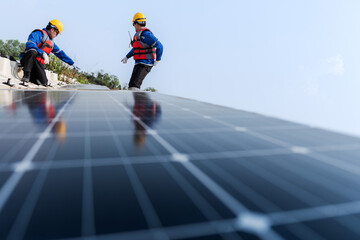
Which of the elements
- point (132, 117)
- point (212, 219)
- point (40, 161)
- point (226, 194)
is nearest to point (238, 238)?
point (212, 219)

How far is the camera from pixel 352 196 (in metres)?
1.41

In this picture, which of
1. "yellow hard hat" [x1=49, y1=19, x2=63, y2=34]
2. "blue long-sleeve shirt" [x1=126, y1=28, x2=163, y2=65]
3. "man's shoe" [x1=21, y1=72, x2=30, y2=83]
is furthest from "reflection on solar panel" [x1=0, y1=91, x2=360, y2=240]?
"yellow hard hat" [x1=49, y1=19, x2=63, y2=34]

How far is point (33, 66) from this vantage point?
11047mm

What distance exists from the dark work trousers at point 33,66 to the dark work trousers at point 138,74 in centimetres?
346

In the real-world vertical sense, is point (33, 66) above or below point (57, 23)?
below

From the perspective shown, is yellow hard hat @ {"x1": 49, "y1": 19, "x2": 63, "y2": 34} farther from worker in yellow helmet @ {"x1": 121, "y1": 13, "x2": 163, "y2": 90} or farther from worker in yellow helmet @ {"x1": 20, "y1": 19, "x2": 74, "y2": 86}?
worker in yellow helmet @ {"x1": 121, "y1": 13, "x2": 163, "y2": 90}

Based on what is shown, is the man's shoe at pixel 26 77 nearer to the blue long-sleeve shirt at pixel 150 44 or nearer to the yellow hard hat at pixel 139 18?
the blue long-sleeve shirt at pixel 150 44

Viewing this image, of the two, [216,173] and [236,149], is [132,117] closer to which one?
[236,149]

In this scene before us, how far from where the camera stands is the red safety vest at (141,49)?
11.7 m

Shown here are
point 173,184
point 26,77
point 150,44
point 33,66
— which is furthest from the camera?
point 150,44

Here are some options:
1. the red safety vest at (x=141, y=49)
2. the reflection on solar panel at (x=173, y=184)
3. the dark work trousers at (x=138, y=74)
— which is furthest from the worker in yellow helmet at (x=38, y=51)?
the reflection on solar panel at (x=173, y=184)

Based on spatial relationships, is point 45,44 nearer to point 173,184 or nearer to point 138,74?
point 138,74

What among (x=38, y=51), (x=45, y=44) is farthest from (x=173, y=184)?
(x=45, y=44)

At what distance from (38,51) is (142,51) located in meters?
3.90
